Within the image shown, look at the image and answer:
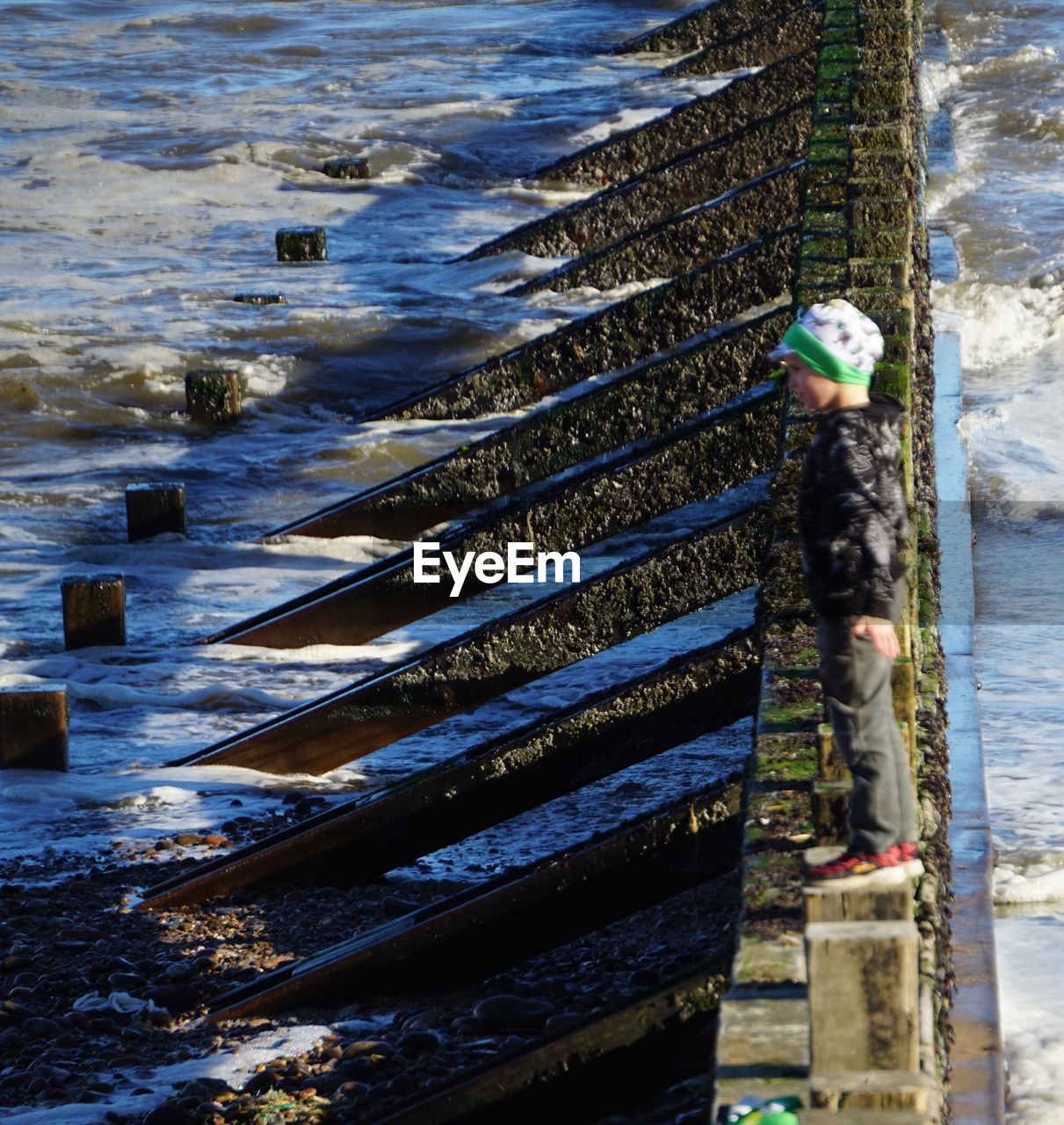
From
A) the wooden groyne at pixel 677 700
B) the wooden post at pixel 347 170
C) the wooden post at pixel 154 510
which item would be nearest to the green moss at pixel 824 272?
the wooden groyne at pixel 677 700

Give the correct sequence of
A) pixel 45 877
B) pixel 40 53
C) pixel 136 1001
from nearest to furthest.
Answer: pixel 136 1001 → pixel 45 877 → pixel 40 53

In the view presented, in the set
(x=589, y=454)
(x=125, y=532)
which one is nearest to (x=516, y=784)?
(x=589, y=454)

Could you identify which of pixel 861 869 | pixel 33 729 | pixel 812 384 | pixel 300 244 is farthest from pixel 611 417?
pixel 300 244

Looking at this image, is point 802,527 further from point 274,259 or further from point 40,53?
point 40,53

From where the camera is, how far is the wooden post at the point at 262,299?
1466cm

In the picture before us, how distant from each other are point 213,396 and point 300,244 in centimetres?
393

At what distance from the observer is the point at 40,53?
25172 millimetres

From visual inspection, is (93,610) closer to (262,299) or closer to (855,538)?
(855,538)

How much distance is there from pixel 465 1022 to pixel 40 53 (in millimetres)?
22972

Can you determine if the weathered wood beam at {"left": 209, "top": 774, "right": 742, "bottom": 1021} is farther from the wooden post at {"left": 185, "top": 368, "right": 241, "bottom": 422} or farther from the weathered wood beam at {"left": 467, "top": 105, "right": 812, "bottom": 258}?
the weathered wood beam at {"left": 467, "top": 105, "right": 812, "bottom": 258}

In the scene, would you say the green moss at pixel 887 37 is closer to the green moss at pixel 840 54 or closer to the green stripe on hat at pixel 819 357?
the green moss at pixel 840 54

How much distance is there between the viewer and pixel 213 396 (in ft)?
40.5

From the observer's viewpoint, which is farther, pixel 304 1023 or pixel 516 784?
pixel 516 784

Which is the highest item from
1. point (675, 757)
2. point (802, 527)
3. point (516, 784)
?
point (802, 527)
